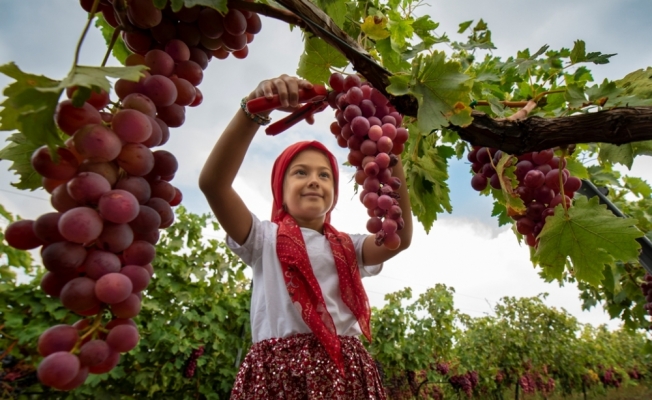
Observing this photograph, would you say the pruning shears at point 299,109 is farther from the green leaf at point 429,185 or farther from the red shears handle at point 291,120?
the green leaf at point 429,185

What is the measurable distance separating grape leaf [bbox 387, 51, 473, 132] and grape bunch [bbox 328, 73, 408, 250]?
5.3 inches

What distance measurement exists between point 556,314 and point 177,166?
10.1 m

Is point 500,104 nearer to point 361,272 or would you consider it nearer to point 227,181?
point 227,181

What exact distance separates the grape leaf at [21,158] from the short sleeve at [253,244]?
937 millimetres

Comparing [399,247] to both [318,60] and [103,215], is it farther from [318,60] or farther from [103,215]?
[103,215]

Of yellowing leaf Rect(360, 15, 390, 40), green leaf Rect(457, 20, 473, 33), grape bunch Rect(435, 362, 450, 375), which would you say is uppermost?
green leaf Rect(457, 20, 473, 33)

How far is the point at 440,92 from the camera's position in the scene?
33.6 inches

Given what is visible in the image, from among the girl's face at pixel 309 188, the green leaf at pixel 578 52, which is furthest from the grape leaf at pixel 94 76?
the green leaf at pixel 578 52

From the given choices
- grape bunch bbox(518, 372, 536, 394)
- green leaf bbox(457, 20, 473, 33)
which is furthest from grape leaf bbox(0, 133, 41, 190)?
grape bunch bbox(518, 372, 536, 394)

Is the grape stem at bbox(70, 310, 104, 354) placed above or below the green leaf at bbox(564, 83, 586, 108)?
below

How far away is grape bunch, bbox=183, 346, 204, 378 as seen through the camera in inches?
120

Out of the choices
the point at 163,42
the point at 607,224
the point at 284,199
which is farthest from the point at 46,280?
the point at 284,199

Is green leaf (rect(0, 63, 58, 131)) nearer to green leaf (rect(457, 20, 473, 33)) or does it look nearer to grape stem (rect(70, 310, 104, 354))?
grape stem (rect(70, 310, 104, 354))

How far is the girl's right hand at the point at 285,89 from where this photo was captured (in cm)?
97
